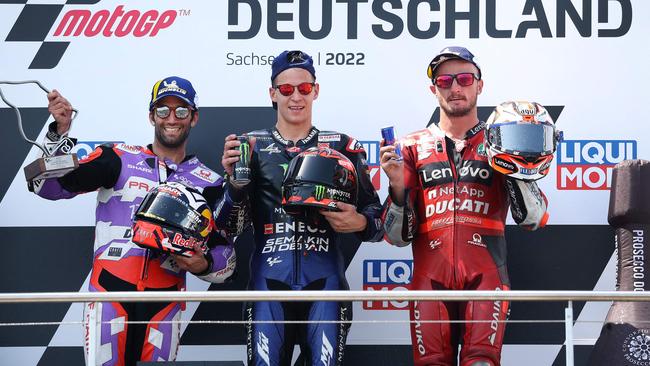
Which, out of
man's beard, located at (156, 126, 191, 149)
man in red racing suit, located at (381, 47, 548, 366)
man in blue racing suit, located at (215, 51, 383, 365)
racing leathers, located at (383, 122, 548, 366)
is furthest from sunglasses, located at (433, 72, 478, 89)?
man's beard, located at (156, 126, 191, 149)

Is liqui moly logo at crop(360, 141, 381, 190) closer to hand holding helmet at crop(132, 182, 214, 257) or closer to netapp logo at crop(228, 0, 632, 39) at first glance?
netapp logo at crop(228, 0, 632, 39)

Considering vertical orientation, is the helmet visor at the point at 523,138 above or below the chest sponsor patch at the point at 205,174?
above

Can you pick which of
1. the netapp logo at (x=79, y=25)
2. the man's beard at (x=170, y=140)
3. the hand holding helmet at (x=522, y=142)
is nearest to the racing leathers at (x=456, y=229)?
the hand holding helmet at (x=522, y=142)

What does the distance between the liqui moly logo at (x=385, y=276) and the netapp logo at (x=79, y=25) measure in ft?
4.54

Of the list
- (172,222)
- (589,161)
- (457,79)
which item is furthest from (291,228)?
(589,161)

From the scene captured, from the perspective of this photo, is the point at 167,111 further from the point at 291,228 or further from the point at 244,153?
→ the point at 291,228

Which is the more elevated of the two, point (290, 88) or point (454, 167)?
point (290, 88)

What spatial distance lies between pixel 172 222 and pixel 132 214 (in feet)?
1.34

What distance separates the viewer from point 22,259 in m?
4.91

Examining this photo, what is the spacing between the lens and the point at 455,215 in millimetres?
4117

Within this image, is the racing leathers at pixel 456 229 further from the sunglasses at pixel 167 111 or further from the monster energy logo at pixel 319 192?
the sunglasses at pixel 167 111

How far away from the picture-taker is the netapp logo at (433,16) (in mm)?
4898

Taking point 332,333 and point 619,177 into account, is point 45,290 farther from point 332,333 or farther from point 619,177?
point 619,177

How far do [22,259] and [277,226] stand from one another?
1329mm
